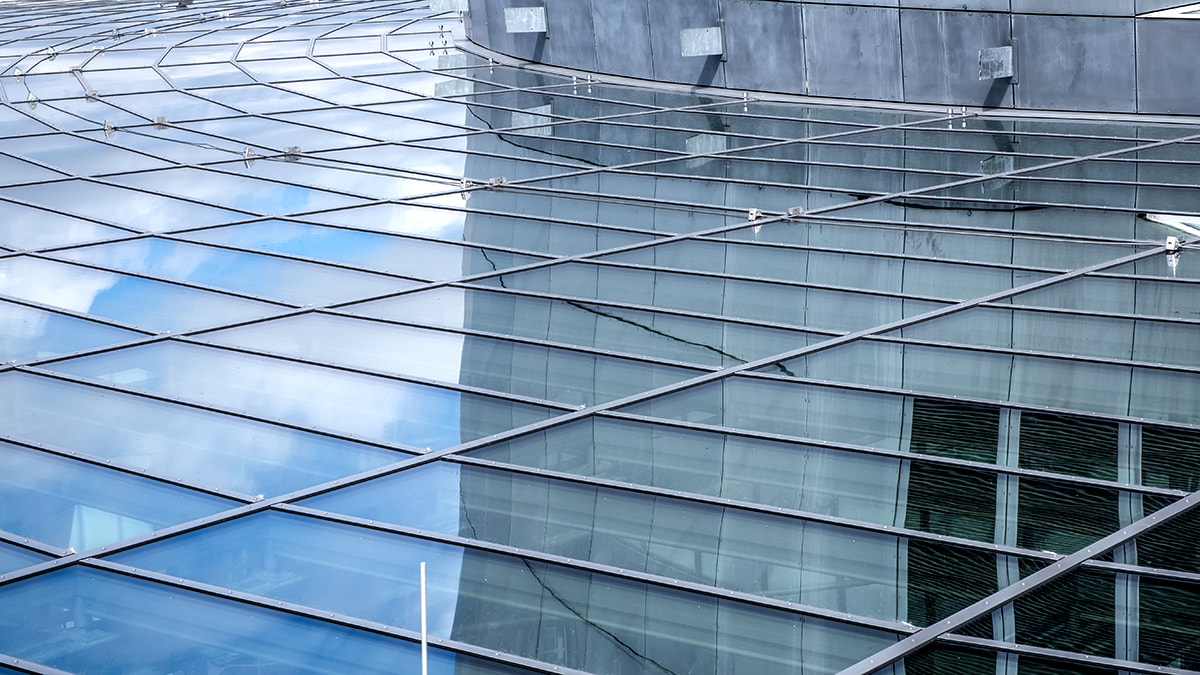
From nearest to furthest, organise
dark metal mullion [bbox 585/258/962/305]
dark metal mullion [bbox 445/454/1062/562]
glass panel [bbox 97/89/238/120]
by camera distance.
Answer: dark metal mullion [bbox 445/454/1062/562]
dark metal mullion [bbox 585/258/962/305]
glass panel [bbox 97/89/238/120]

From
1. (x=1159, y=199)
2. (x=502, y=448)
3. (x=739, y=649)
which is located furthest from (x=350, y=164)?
(x=739, y=649)

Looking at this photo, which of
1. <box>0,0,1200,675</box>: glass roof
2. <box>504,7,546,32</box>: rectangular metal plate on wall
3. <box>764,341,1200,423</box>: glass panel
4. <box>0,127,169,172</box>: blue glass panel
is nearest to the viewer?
<box>0,0,1200,675</box>: glass roof

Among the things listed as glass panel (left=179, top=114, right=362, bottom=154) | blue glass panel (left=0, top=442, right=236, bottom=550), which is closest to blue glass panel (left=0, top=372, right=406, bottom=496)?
blue glass panel (left=0, top=442, right=236, bottom=550)

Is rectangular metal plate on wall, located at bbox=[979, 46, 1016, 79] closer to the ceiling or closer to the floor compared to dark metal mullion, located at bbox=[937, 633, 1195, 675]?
closer to the ceiling

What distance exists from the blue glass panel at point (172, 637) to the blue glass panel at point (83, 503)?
873 millimetres

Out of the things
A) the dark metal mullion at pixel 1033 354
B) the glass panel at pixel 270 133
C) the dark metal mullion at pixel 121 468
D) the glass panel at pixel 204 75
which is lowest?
the dark metal mullion at pixel 121 468

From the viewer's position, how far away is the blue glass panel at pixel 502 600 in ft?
34.6

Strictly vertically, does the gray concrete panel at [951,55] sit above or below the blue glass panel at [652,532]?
above

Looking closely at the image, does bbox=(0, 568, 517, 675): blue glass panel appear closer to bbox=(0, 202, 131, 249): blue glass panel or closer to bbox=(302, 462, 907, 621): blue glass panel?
bbox=(302, 462, 907, 621): blue glass panel

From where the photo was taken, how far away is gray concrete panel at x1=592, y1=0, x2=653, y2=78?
31859mm

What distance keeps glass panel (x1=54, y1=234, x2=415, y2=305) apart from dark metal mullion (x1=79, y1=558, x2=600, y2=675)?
654 cm

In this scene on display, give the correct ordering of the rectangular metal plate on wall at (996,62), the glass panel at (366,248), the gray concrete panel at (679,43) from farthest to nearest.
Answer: the gray concrete panel at (679,43), the rectangular metal plate on wall at (996,62), the glass panel at (366,248)

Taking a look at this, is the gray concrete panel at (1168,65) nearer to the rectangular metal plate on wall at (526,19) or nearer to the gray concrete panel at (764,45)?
the gray concrete panel at (764,45)

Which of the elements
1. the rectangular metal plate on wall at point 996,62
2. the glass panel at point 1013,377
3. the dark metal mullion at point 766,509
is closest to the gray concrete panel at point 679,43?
the rectangular metal plate on wall at point 996,62
